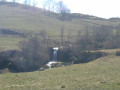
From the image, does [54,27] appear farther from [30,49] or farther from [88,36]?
[30,49]

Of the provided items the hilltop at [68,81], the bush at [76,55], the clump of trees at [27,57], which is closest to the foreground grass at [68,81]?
the hilltop at [68,81]

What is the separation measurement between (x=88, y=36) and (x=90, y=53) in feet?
68.0

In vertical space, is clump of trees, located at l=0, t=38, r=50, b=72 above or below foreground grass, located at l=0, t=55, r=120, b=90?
below

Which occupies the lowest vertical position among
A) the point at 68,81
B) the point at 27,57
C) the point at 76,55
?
the point at 27,57

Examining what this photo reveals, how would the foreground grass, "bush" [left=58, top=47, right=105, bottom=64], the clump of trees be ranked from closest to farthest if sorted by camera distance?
the foreground grass
the clump of trees
"bush" [left=58, top=47, right=105, bottom=64]

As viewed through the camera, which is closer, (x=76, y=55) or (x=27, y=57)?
(x=27, y=57)

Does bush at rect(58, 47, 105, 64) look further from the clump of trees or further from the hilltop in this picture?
the hilltop

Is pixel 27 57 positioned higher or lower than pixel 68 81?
lower

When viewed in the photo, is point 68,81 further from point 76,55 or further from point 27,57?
point 76,55

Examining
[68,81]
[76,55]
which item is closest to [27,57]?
[76,55]

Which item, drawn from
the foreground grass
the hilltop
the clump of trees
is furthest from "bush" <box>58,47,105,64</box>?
the foreground grass

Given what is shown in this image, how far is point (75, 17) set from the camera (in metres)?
137

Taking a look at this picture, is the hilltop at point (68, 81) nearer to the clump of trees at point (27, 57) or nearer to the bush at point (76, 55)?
the clump of trees at point (27, 57)

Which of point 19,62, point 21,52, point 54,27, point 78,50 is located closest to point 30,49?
point 21,52
